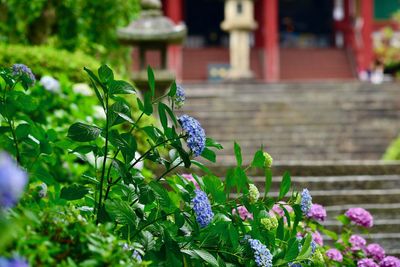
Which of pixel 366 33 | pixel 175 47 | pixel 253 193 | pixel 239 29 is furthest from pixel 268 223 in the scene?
pixel 366 33

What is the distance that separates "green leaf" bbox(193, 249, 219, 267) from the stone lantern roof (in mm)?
6798

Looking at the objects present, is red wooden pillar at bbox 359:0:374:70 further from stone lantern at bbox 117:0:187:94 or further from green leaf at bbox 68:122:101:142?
green leaf at bbox 68:122:101:142

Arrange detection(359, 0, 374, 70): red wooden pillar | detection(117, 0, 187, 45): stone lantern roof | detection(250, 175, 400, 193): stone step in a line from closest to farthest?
detection(250, 175, 400, 193): stone step → detection(117, 0, 187, 45): stone lantern roof → detection(359, 0, 374, 70): red wooden pillar

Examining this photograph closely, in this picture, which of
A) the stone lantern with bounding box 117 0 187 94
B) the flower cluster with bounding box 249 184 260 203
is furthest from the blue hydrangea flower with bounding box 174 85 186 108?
the stone lantern with bounding box 117 0 187 94

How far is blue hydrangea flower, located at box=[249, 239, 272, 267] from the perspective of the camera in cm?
198

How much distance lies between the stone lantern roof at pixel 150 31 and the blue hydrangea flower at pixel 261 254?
6.80 meters

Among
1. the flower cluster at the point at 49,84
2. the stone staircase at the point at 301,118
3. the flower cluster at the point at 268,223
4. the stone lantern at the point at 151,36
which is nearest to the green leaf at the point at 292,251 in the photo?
the flower cluster at the point at 268,223

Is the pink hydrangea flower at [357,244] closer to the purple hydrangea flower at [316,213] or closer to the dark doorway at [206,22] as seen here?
the purple hydrangea flower at [316,213]

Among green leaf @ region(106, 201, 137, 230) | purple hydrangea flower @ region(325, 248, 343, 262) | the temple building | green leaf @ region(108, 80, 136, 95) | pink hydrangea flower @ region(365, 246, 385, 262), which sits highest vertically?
green leaf @ region(108, 80, 136, 95)

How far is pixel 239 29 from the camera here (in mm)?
16969

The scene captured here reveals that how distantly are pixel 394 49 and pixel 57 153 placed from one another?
597 inches

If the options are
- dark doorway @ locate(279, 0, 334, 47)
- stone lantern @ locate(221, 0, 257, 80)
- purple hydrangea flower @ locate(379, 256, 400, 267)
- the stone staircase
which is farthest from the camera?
dark doorway @ locate(279, 0, 334, 47)

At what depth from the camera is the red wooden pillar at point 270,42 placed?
61.8 feet

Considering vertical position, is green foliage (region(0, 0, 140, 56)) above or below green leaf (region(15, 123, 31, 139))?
below
